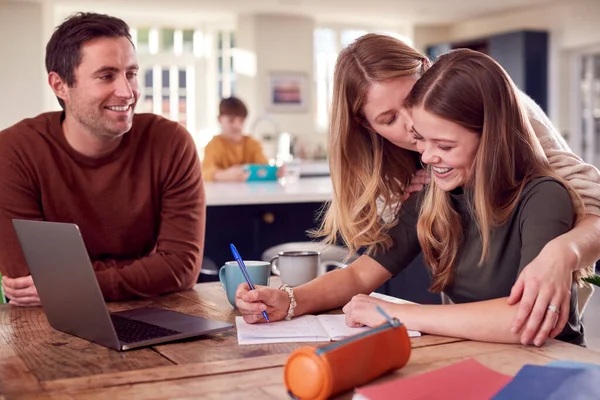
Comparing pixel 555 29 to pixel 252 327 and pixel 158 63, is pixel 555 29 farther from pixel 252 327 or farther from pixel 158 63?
pixel 252 327

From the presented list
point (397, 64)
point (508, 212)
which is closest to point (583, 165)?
point (508, 212)

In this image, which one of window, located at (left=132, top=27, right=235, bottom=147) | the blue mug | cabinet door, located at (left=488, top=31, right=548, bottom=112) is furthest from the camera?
window, located at (left=132, top=27, right=235, bottom=147)

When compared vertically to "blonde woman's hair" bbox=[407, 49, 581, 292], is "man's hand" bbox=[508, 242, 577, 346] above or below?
below

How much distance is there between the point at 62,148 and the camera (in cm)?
207

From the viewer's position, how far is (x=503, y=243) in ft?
5.09

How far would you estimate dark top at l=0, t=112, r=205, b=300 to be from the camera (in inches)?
78.0

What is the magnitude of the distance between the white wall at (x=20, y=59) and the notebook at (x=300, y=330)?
29.4 feet

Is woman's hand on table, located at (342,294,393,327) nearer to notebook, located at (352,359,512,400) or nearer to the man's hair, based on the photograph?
notebook, located at (352,359,512,400)

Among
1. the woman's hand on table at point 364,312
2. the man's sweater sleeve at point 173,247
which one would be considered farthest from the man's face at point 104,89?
the woman's hand on table at point 364,312

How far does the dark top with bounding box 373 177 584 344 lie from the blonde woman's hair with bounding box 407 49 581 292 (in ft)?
0.07

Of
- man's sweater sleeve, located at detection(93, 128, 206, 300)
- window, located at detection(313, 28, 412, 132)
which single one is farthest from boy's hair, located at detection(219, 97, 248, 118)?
window, located at detection(313, 28, 412, 132)

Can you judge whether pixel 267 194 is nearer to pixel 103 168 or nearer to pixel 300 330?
pixel 103 168

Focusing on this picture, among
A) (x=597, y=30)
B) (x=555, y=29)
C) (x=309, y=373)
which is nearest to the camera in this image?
(x=309, y=373)

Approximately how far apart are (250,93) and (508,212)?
9.25m
